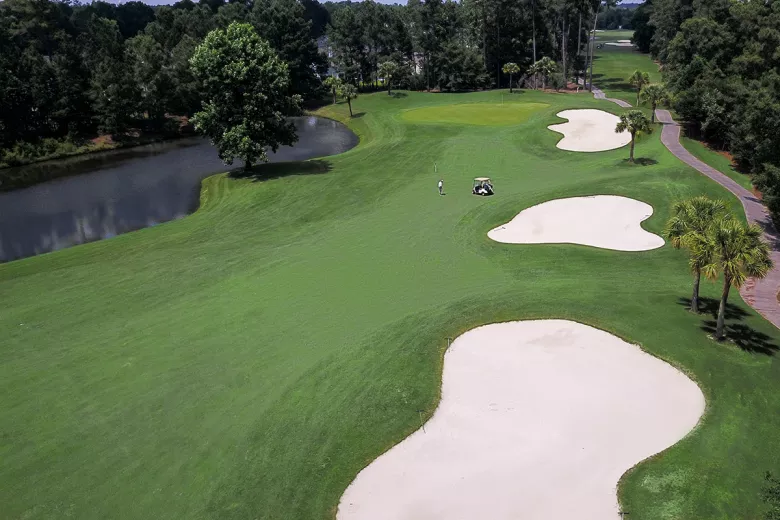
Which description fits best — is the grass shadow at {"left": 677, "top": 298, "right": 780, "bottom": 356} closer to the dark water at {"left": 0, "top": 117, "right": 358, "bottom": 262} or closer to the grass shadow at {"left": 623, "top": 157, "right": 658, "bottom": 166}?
the grass shadow at {"left": 623, "top": 157, "right": 658, "bottom": 166}

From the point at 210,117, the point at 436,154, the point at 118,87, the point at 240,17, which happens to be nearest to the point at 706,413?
the point at 436,154

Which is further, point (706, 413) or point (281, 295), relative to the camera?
point (281, 295)

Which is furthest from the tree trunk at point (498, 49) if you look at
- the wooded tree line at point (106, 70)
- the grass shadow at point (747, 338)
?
the grass shadow at point (747, 338)

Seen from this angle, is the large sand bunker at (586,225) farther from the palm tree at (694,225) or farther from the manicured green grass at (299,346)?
the palm tree at (694,225)

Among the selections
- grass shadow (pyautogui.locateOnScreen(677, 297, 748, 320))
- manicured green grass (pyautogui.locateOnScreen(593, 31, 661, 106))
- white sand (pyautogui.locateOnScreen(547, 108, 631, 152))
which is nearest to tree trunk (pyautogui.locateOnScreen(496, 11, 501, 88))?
manicured green grass (pyautogui.locateOnScreen(593, 31, 661, 106))

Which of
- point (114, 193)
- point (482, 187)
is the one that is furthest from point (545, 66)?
point (114, 193)

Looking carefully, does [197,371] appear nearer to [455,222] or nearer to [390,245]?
[390,245]
